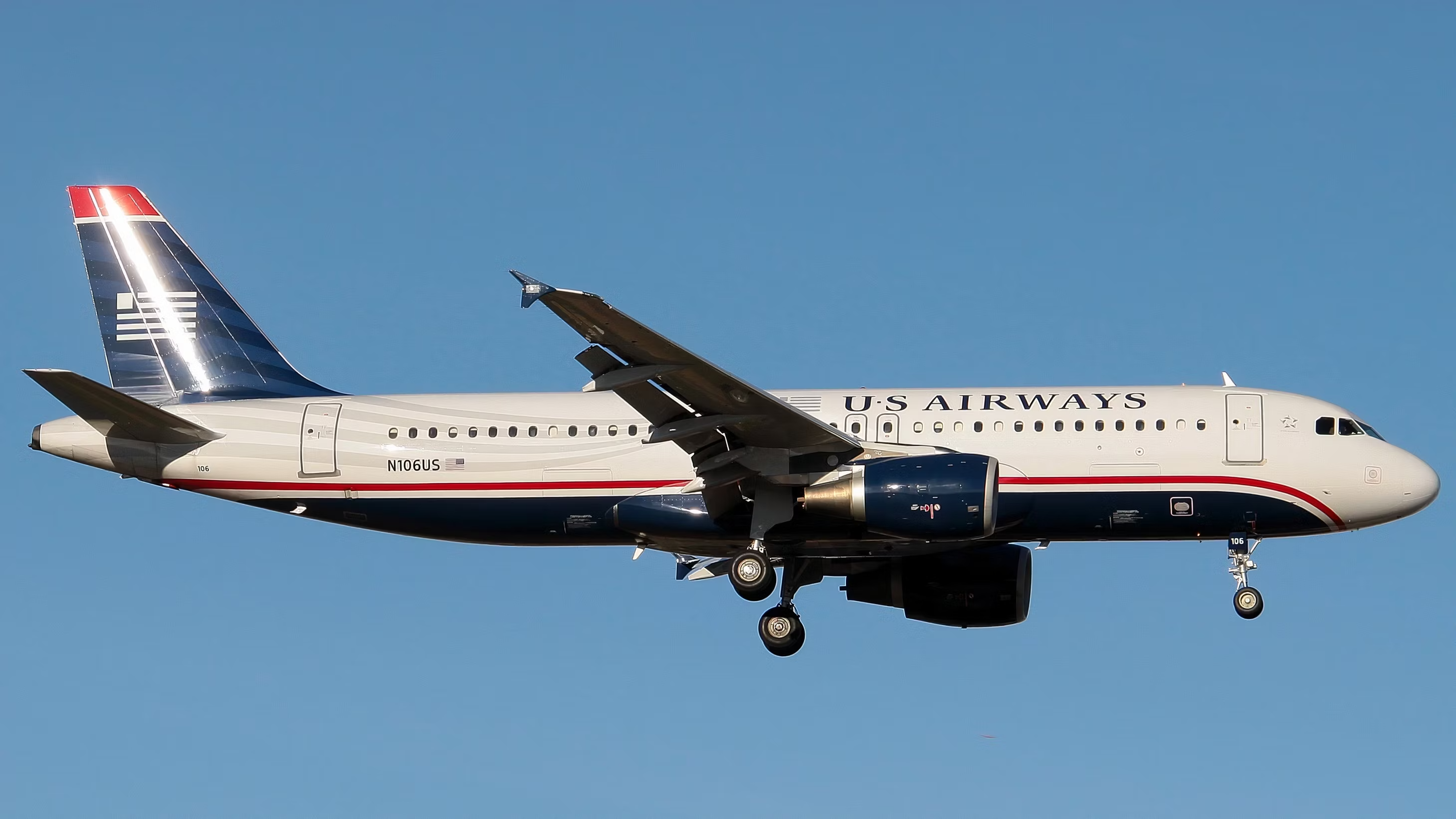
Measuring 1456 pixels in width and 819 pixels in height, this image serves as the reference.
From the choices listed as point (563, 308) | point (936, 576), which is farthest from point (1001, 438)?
point (563, 308)

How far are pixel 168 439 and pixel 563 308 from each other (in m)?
12.9

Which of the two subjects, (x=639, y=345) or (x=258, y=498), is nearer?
(x=639, y=345)

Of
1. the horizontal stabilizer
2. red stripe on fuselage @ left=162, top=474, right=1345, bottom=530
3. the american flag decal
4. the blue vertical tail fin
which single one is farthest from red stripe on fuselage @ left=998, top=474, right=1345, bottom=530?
the american flag decal

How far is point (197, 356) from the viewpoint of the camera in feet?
127

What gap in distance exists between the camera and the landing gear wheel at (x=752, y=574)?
33500 mm

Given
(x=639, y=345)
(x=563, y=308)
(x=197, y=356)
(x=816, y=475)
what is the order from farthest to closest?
(x=197, y=356) → (x=816, y=475) → (x=639, y=345) → (x=563, y=308)

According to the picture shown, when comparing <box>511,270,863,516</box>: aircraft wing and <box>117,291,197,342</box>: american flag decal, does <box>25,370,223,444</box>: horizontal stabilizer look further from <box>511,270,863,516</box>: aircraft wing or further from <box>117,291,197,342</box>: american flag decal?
<box>511,270,863,516</box>: aircraft wing

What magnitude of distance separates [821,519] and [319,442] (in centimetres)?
1076

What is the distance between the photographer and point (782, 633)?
35.4 meters

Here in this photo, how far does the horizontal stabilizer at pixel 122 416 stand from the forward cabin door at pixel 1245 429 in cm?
2045

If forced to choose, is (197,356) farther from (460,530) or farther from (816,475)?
(816,475)

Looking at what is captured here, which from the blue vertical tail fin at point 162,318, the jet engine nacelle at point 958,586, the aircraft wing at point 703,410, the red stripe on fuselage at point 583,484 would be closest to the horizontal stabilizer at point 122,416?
the red stripe on fuselage at point 583,484

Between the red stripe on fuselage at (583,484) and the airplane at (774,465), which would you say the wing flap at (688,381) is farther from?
the red stripe on fuselage at (583,484)

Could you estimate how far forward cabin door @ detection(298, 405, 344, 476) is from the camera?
36250mm
